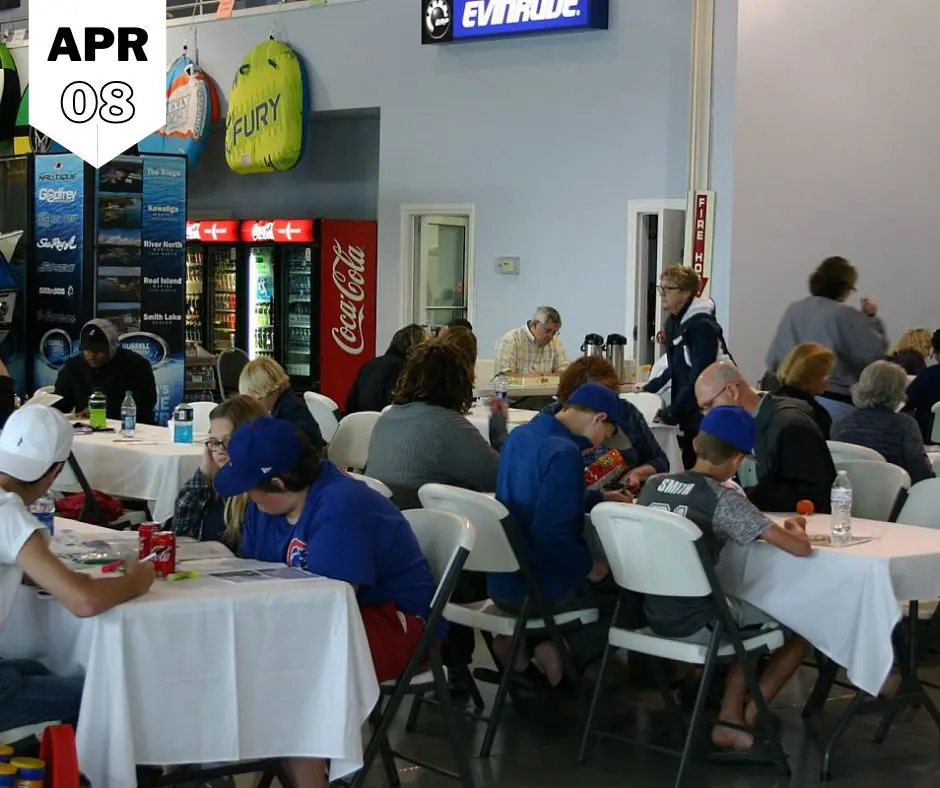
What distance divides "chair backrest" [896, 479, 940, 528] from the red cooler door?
10.5m

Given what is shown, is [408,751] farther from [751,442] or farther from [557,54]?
[557,54]

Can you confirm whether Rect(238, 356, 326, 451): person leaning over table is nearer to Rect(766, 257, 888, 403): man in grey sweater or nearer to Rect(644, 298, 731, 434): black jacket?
Rect(644, 298, 731, 434): black jacket

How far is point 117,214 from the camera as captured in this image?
11.8 meters

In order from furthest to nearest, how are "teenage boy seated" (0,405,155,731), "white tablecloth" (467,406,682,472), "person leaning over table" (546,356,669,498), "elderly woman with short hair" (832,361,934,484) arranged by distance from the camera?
"white tablecloth" (467,406,682,472), "elderly woman with short hair" (832,361,934,484), "person leaning over table" (546,356,669,498), "teenage boy seated" (0,405,155,731)

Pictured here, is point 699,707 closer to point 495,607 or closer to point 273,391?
point 495,607

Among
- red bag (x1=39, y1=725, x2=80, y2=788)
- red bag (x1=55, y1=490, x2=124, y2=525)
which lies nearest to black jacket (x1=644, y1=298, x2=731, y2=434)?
red bag (x1=55, y1=490, x2=124, y2=525)

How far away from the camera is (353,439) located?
734 cm

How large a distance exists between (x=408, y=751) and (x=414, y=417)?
134 centimetres

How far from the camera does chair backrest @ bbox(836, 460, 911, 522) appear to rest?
19.4 ft

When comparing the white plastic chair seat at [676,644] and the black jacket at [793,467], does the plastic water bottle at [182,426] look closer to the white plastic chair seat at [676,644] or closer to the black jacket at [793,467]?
the black jacket at [793,467]

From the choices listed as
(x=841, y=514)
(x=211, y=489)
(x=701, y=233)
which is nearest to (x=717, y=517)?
(x=841, y=514)

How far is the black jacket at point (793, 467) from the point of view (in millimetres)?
5535

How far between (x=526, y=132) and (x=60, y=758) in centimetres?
1112

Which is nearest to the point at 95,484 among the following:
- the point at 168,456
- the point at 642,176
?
the point at 168,456
